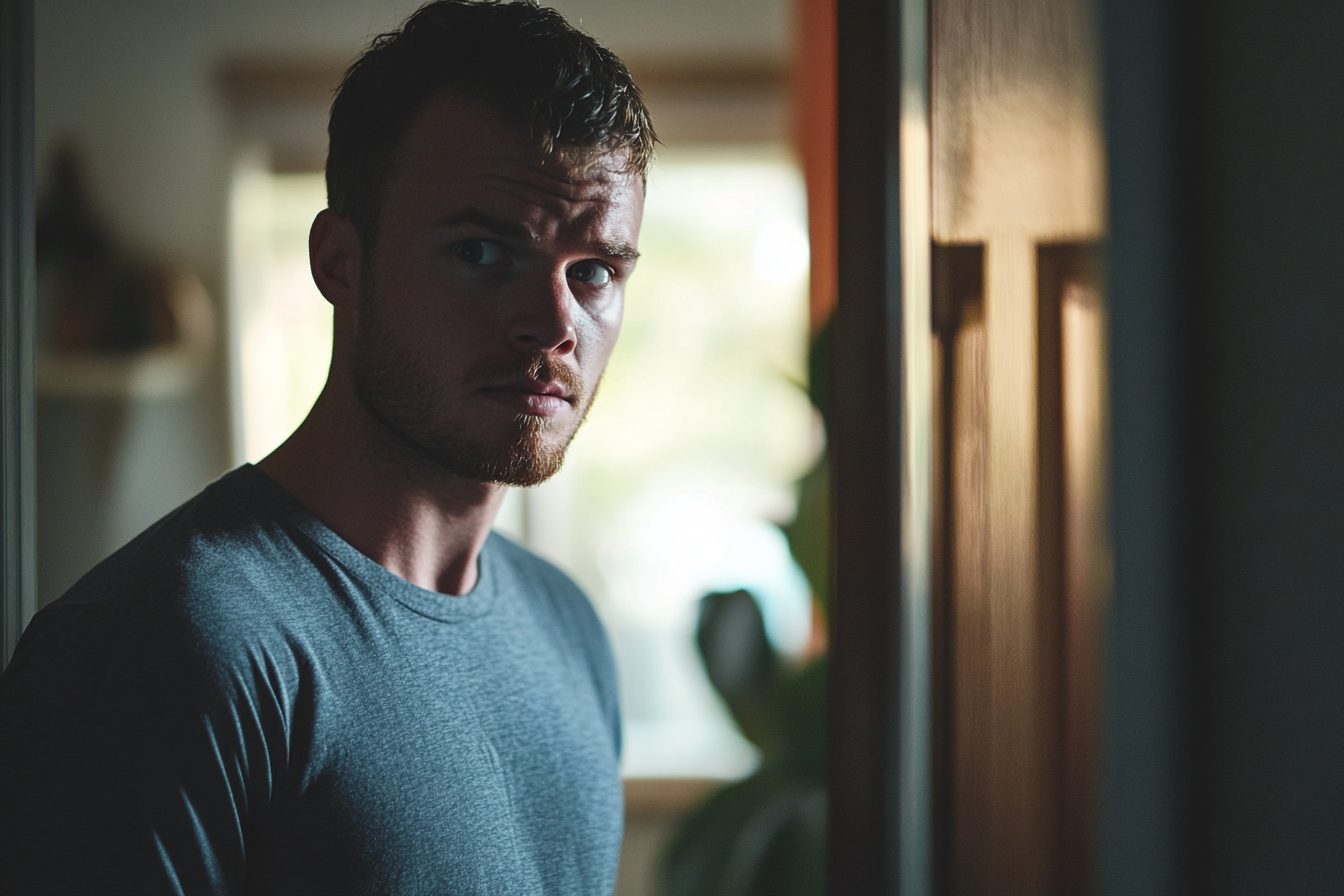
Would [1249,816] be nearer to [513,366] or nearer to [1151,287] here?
[1151,287]

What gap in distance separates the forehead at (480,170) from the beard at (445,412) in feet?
0.31

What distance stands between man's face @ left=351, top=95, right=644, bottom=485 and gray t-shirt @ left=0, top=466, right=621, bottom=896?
0.39ft

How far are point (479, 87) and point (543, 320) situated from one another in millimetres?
184

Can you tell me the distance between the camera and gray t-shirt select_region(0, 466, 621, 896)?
502 millimetres

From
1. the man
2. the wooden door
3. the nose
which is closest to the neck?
the man

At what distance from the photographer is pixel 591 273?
2.40 feet

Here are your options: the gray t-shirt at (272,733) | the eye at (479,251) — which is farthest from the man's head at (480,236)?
the gray t-shirt at (272,733)

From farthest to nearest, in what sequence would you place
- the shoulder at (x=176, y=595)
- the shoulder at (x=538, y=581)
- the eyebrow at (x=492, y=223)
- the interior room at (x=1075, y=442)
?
the shoulder at (x=538, y=581)
the eyebrow at (x=492, y=223)
the shoulder at (x=176, y=595)
the interior room at (x=1075, y=442)

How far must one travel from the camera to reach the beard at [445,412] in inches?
26.7

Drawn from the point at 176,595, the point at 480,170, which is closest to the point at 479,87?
the point at 480,170

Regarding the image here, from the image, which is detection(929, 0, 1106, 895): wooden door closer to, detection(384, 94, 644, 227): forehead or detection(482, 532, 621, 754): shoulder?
detection(384, 94, 644, 227): forehead

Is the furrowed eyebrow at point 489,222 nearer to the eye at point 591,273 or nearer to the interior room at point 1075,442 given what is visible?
the eye at point 591,273

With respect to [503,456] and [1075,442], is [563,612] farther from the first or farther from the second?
[1075,442]

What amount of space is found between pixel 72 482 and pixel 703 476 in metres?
1.44
